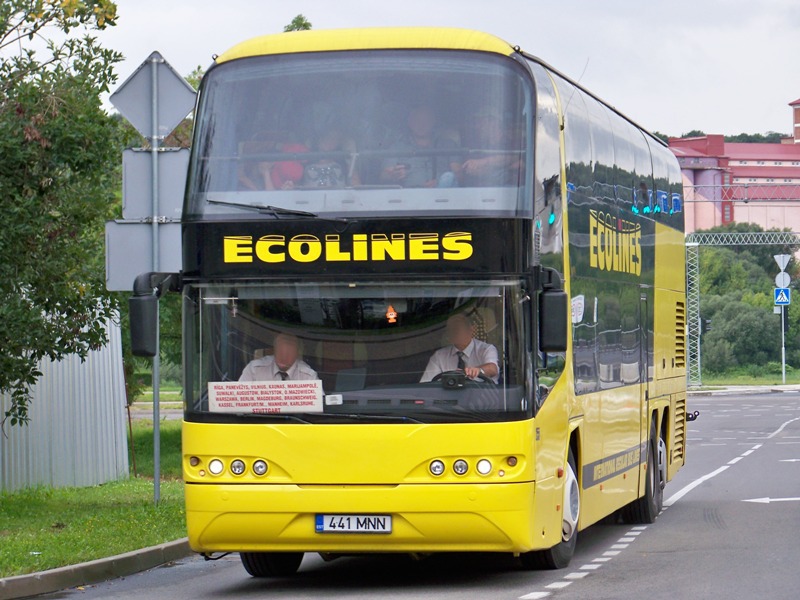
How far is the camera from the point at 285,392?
417 inches

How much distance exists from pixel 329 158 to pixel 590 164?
3.45 m

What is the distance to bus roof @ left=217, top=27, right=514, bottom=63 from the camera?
10.9 m

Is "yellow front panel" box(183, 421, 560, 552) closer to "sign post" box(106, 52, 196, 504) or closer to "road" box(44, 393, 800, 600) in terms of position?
"road" box(44, 393, 800, 600)

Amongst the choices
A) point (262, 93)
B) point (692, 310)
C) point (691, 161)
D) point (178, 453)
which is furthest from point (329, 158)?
point (691, 161)

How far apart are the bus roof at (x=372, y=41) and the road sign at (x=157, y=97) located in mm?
4395

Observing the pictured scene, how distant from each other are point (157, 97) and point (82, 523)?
4.15 meters

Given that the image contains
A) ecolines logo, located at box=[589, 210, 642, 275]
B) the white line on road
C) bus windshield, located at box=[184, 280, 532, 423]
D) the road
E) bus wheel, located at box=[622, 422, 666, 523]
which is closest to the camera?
bus windshield, located at box=[184, 280, 532, 423]

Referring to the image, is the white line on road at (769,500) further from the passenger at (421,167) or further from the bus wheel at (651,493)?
the passenger at (421,167)

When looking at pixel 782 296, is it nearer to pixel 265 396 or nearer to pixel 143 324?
pixel 265 396

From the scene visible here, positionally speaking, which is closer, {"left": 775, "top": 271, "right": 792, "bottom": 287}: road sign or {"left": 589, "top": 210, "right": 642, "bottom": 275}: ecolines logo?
{"left": 589, "top": 210, "right": 642, "bottom": 275}: ecolines logo

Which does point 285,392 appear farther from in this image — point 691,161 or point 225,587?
point 691,161

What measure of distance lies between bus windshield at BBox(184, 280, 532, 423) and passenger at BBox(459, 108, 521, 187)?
680mm

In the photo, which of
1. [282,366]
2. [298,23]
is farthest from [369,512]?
[298,23]

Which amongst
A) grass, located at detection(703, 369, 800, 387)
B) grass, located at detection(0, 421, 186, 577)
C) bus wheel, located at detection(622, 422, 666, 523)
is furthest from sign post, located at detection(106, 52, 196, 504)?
grass, located at detection(703, 369, 800, 387)
